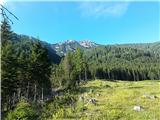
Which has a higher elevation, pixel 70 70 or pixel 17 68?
pixel 70 70

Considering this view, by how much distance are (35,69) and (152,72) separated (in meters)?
143

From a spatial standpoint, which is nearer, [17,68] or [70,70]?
[17,68]

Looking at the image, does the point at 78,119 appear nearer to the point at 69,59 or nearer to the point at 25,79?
the point at 25,79

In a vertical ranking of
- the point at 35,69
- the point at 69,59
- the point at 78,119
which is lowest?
the point at 78,119

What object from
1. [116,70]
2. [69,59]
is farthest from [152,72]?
[69,59]

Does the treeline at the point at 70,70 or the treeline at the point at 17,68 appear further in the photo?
the treeline at the point at 70,70

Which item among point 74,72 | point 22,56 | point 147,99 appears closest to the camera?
point 147,99

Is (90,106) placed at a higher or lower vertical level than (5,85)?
lower

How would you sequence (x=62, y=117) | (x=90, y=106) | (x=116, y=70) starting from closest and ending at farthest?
(x=62, y=117) < (x=90, y=106) < (x=116, y=70)

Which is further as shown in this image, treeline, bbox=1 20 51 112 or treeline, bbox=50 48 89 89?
treeline, bbox=50 48 89 89

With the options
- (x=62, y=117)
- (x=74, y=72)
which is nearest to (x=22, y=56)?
(x=62, y=117)

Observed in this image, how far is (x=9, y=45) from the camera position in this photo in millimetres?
49406

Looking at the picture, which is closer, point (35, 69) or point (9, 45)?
point (9, 45)

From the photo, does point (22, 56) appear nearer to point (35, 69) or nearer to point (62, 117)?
point (35, 69)
